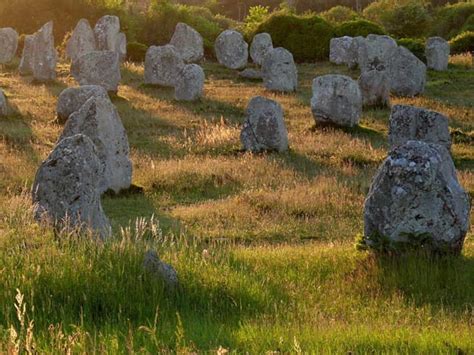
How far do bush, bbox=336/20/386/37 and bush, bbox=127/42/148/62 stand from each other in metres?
13.3

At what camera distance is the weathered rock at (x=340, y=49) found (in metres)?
50.9

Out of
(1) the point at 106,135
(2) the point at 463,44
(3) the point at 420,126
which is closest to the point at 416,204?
(1) the point at 106,135

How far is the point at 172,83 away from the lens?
3956 cm

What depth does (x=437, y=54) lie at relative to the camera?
152 ft

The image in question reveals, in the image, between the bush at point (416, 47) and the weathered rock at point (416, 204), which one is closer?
the weathered rock at point (416, 204)

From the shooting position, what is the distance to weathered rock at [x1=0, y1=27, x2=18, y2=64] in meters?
50.0

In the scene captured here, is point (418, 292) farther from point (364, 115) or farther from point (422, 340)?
point (364, 115)

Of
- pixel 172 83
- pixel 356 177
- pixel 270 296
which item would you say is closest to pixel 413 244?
pixel 270 296

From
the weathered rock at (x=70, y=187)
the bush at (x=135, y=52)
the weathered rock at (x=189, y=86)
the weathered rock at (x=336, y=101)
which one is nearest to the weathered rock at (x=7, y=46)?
the bush at (x=135, y=52)

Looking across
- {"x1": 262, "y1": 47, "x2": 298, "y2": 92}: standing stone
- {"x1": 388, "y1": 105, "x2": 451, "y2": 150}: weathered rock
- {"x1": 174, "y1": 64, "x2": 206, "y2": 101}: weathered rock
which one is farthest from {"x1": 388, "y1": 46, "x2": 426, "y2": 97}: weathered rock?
{"x1": 388, "y1": 105, "x2": 451, "y2": 150}: weathered rock

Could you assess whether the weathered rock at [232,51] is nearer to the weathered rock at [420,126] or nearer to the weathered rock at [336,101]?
the weathered rock at [336,101]

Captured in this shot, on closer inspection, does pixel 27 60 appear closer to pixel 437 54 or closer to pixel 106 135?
pixel 437 54

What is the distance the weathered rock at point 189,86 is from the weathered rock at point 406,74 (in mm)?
8879

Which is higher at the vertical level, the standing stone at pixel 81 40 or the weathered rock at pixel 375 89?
the standing stone at pixel 81 40
